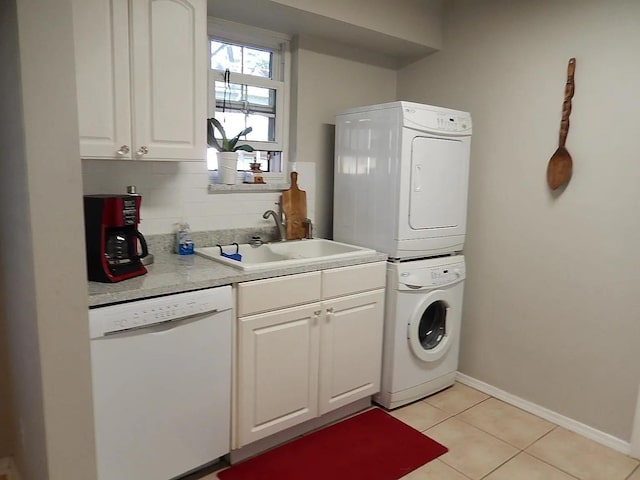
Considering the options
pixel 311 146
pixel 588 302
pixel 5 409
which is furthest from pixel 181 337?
pixel 588 302

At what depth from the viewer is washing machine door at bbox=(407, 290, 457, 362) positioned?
275 centimetres

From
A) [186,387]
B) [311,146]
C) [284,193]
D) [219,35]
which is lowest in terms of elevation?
[186,387]

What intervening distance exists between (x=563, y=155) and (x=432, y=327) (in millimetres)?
1262

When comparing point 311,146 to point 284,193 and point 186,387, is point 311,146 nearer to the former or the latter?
point 284,193

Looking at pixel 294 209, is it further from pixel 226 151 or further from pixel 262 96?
pixel 262 96

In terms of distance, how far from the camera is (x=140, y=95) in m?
2.02

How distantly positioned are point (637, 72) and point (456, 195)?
106cm

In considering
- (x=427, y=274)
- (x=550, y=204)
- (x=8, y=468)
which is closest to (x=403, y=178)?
(x=427, y=274)

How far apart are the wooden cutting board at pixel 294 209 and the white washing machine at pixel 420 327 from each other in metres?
0.65

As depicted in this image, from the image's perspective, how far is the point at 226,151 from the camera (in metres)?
2.68

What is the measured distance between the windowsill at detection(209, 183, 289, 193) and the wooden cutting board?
51mm

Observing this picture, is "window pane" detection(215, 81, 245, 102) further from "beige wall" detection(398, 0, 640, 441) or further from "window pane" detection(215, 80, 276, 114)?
"beige wall" detection(398, 0, 640, 441)

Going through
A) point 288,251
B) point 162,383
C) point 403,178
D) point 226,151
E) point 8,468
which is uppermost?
point 226,151

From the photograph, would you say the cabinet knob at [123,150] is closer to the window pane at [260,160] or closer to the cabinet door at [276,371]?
the window pane at [260,160]
